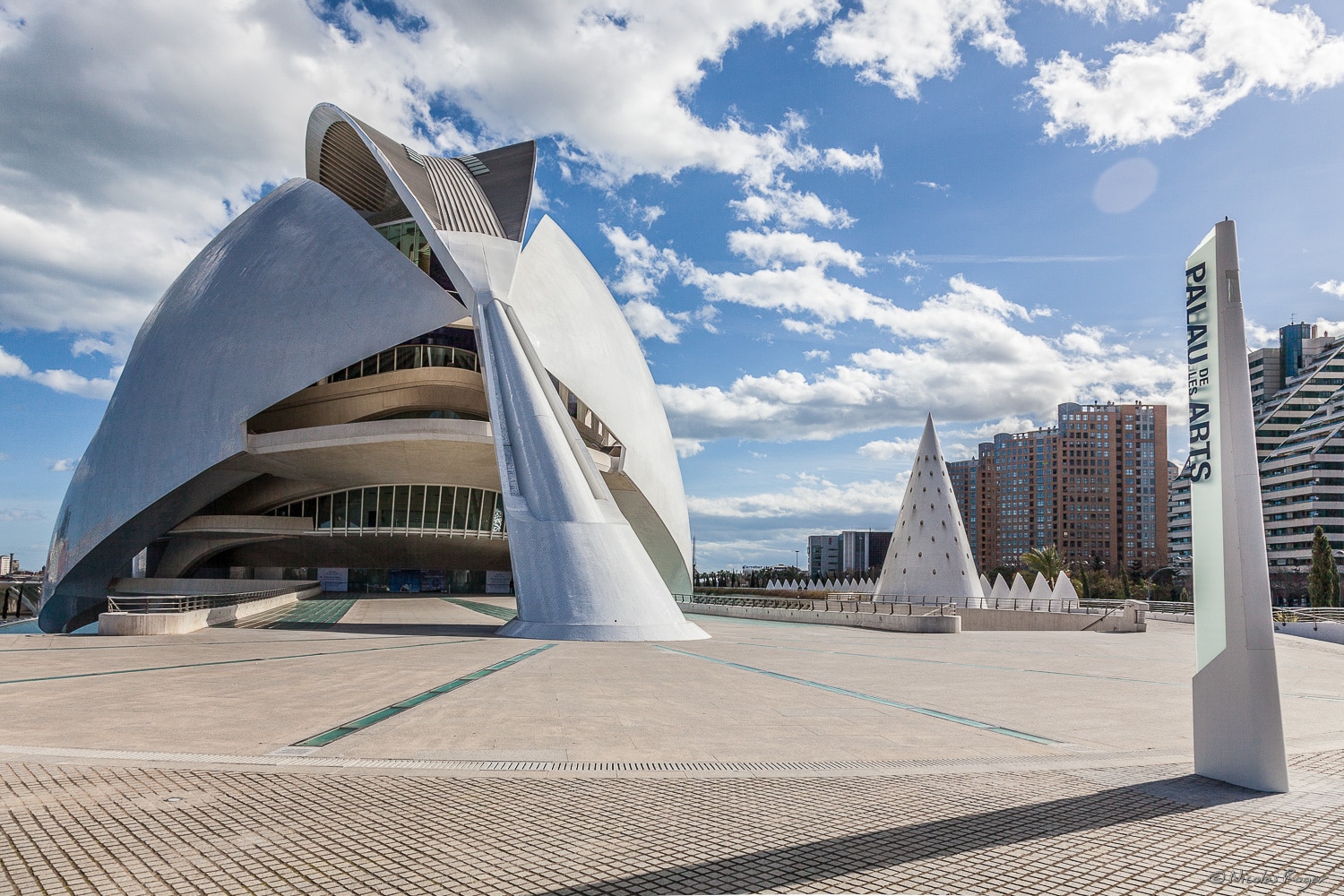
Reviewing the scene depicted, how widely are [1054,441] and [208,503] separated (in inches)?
4292

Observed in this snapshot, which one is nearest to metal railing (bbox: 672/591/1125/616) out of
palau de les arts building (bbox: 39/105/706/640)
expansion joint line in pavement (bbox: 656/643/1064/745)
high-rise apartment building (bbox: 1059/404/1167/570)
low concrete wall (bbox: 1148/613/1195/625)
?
low concrete wall (bbox: 1148/613/1195/625)

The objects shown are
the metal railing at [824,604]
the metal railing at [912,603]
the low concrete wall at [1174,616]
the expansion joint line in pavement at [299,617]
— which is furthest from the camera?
the low concrete wall at [1174,616]

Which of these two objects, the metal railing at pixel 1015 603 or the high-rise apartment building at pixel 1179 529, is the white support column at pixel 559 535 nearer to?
the metal railing at pixel 1015 603

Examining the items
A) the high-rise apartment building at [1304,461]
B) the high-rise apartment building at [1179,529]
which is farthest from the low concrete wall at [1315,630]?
the high-rise apartment building at [1179,529]

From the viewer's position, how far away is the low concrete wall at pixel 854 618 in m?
19.0

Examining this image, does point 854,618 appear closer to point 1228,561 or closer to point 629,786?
point 1228,561

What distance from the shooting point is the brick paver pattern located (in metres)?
3.45

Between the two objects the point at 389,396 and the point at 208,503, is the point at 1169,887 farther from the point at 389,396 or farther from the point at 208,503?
the point at 208,503

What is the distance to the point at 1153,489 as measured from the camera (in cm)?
11506

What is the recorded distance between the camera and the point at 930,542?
1180 inches

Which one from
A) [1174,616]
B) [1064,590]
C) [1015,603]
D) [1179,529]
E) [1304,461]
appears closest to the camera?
[1174,616]

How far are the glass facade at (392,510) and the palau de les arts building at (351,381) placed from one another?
0.07 m

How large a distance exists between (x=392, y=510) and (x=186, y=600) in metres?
13.8

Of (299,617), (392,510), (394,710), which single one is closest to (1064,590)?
(392,510)
